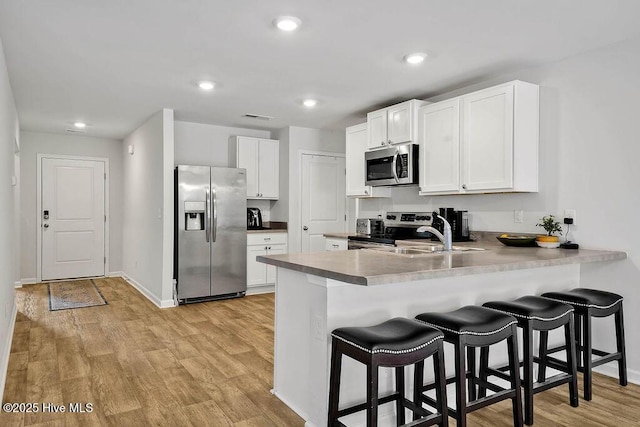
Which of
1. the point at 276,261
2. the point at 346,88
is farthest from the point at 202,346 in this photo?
the point at 346,88

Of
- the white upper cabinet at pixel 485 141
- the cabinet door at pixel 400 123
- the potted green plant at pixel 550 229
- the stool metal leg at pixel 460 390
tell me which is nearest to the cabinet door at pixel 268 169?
the cabinet door at pixel 400 123

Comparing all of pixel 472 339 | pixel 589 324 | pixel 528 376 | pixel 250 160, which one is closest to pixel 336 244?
pixel 250 160

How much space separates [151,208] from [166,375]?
294cm

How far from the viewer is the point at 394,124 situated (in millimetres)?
4344

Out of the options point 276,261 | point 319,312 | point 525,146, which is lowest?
point 319,312

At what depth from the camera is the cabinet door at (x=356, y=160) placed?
4.91m

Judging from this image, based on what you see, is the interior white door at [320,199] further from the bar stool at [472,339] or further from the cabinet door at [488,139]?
the bar stool at [472,339]

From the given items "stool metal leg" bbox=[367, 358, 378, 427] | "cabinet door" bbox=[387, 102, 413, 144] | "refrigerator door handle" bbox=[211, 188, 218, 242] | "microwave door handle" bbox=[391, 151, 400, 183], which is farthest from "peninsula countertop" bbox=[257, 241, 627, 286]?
"refrigerator door handle" bbox=[211, 188, 218, 242]

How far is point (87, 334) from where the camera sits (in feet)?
13.1

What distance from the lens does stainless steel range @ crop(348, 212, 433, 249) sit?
4.38m

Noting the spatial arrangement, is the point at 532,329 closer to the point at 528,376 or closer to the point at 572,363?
the point at 528,376

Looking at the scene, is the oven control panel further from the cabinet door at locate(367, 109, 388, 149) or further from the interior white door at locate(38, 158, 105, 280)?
the interior white door at locate(38, 158, 105, 280)

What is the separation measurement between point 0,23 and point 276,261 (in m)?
2.30

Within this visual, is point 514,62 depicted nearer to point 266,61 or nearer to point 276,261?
point 266,61
